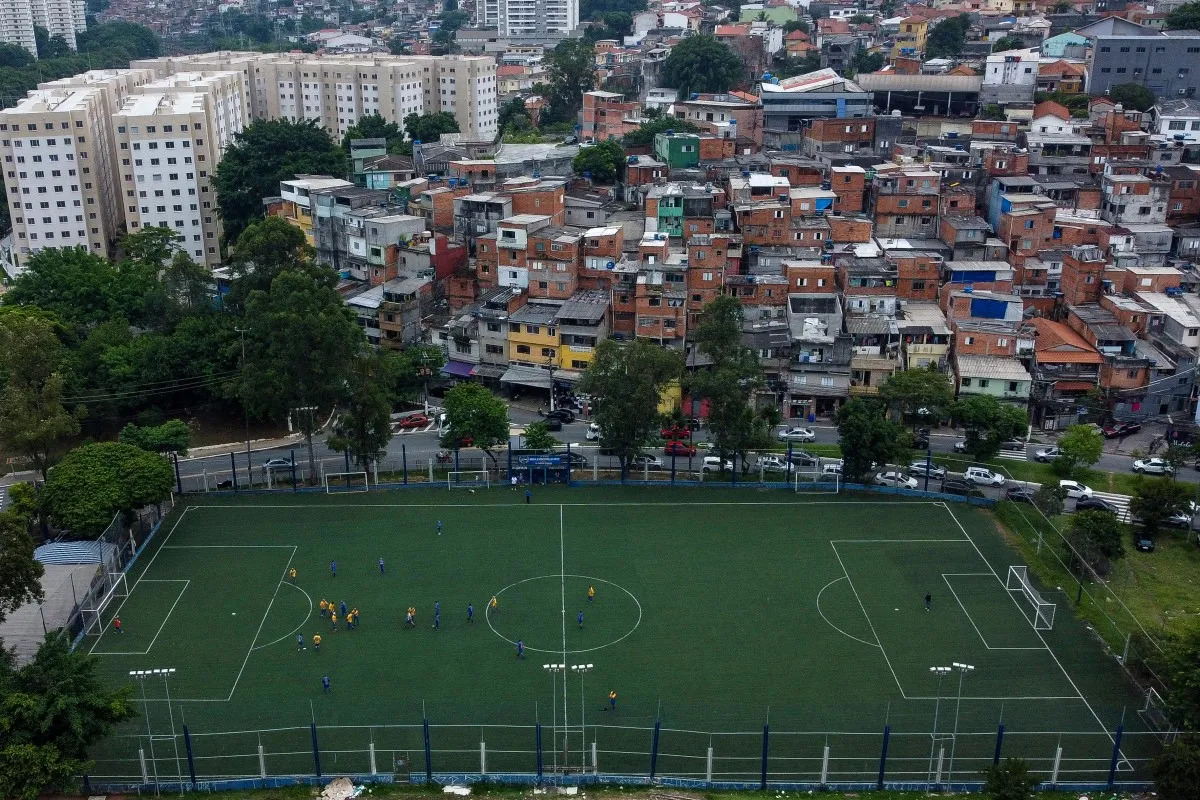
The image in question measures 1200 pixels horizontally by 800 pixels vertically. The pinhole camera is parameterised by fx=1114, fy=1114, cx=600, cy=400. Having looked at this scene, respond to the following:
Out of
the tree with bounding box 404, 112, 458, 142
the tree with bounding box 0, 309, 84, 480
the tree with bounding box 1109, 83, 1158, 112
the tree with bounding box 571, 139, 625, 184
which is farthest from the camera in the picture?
the tree with bounding box 404, 112, 458, 142

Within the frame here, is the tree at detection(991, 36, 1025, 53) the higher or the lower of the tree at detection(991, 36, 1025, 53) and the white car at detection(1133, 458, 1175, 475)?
the higher

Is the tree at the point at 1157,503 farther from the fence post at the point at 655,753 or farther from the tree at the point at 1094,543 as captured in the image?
the fence post at the point at 655,753

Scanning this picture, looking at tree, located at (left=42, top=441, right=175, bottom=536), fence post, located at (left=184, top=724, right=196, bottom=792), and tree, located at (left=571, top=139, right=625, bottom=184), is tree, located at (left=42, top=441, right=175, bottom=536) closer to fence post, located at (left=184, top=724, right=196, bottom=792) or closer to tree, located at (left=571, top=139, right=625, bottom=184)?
fence post, located at (left=184, top=724, right=196, bottom=792)

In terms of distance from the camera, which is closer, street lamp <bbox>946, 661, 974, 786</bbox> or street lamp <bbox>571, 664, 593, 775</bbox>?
street lamp <bbox>946, 661, 974, 786</bbox>

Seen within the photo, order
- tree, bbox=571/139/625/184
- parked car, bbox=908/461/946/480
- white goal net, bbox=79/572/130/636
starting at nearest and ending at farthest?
1. white goal net, bbox=79/572/130/636
2. parked car, bbox=908/461/946/480
3. tree, bbox=571/139/625/184

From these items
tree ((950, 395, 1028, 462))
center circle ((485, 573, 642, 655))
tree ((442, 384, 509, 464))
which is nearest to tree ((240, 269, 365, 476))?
tree ((442, 384, 509, 464))

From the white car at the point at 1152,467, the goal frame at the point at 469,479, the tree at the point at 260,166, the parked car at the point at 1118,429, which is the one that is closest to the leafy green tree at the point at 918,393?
the parked car at the point at 1118,429

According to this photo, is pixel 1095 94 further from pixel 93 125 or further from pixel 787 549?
pixel 93 125

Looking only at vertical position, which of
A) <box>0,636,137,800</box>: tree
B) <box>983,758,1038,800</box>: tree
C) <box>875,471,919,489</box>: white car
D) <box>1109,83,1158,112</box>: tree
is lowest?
<box>875,471,919,489</box>: white car
